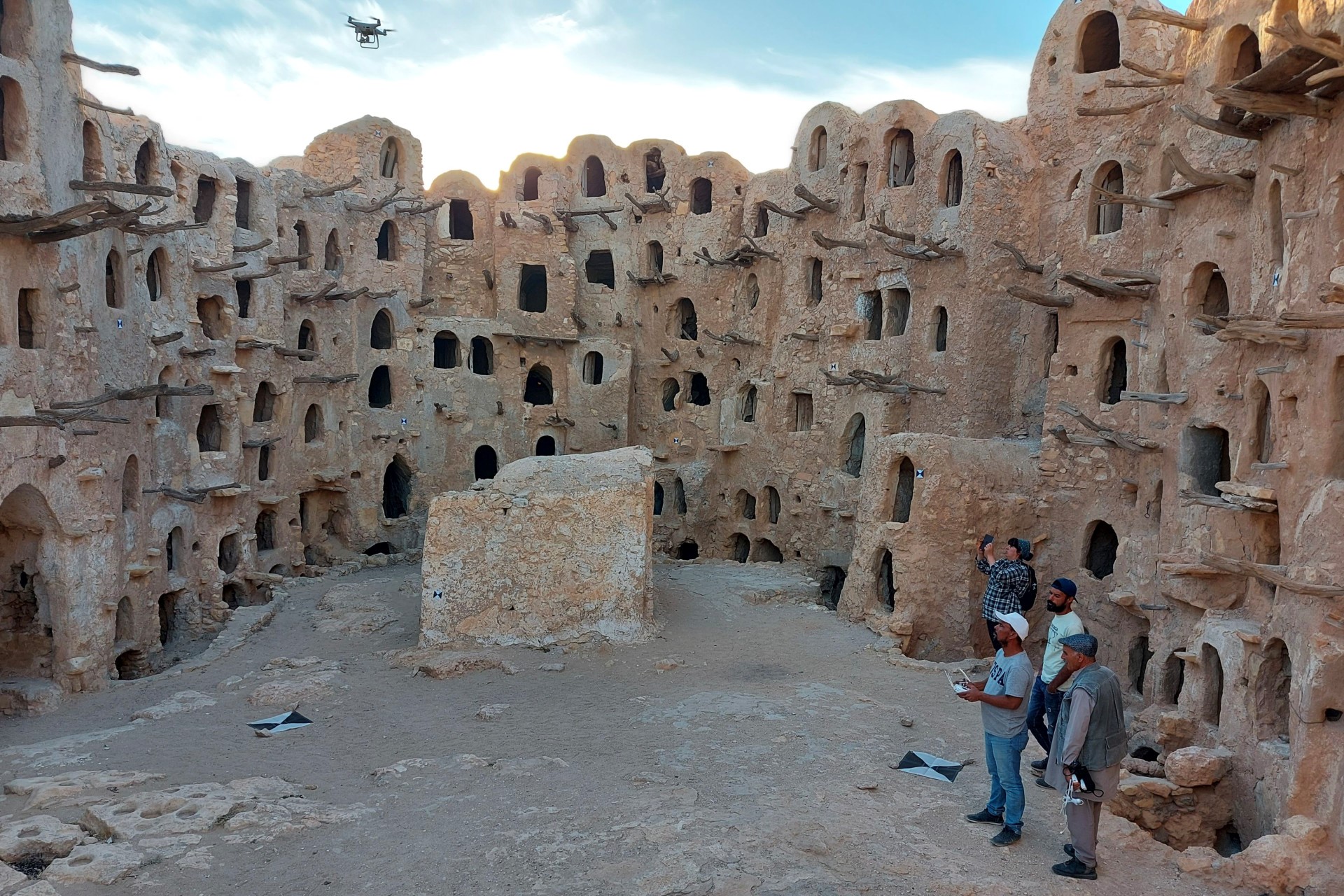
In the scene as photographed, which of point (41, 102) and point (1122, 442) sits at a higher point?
point (41, 102)

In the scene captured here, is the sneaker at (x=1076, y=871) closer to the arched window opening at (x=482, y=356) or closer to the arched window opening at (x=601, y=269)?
the arched window opening at (x=482, y=356)

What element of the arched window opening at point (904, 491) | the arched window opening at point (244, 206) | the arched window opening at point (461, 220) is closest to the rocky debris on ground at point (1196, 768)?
the arched window opening at point (904, 491)

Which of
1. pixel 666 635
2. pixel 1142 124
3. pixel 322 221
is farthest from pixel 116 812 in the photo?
pixel 322 221

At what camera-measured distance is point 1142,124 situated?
1769cm

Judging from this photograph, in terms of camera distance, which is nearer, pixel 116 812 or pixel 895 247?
pixel 116 812

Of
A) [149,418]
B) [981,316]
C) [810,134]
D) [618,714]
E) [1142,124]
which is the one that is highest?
[810,134]

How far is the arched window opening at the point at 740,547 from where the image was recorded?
29.1m

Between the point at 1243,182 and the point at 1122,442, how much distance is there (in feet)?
14.6

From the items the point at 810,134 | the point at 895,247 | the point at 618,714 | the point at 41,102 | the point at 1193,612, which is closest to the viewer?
the point at 618,714

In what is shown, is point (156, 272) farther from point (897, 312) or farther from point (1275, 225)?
point (1275, 225)

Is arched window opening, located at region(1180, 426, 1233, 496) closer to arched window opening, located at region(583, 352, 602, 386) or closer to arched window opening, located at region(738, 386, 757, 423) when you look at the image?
arched window opening, located at region(738, 386, 757, 423)

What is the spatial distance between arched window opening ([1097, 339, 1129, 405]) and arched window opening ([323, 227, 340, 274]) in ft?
67.5

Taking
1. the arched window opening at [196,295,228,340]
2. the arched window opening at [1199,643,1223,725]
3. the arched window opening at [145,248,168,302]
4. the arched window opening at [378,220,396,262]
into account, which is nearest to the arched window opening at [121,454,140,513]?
the arched window opening at [145,248,168,302]

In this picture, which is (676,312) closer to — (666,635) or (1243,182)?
(666,635)
